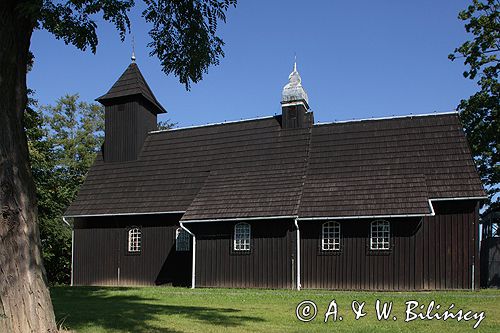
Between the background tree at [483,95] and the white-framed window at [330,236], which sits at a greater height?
the background tree at [483,95]

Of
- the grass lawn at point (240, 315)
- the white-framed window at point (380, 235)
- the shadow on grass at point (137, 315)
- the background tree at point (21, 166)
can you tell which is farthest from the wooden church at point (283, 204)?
the background tree at point (21, 166)

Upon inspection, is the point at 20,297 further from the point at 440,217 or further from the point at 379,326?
the point at 440,217

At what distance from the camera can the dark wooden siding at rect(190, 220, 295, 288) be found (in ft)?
76.1

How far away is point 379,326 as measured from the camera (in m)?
11.0

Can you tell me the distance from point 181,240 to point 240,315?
44.3ft

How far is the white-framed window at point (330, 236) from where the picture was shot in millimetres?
22922

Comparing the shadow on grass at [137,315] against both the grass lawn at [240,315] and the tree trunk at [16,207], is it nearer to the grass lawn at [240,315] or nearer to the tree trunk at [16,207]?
the grass lawn at [240,315]

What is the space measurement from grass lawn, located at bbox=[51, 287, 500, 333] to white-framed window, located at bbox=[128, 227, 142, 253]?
8.70m

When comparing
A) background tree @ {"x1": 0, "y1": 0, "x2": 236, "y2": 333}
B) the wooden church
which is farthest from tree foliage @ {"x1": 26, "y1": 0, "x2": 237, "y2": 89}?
the wooden church

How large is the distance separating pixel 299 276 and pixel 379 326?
477 inches

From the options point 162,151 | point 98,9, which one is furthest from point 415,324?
point 162,151

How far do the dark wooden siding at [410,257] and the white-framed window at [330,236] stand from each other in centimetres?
21

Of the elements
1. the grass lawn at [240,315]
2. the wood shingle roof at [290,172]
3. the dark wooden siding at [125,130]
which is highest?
the dark wooden siding at [125,130]

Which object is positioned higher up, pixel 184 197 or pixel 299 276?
pixel 184 197
